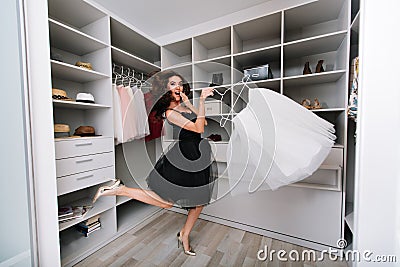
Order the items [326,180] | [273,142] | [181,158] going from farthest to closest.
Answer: [326,180], [181,158], [273,142]

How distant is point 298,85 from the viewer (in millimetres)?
1637

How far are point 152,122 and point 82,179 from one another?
68 cm

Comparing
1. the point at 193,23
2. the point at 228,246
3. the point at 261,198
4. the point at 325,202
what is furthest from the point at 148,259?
the point at 193,23

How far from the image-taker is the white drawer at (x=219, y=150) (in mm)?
1020

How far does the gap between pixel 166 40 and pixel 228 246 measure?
251 centimetres

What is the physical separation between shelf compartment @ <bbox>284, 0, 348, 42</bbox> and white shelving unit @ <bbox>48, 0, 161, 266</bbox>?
150cm

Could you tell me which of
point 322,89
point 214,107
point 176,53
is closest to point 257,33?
point 322,89

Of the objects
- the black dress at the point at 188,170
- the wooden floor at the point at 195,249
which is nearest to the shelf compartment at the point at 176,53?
the black dress at the point at 188,170

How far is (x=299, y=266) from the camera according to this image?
1.18 metres

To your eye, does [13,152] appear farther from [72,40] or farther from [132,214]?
[132,214]

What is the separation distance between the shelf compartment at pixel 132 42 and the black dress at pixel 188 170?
4.23 ft

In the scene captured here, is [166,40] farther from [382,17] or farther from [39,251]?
[39,251]

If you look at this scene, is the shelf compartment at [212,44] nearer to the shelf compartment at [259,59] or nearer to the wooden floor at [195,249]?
the shelf compartment at [259,59]

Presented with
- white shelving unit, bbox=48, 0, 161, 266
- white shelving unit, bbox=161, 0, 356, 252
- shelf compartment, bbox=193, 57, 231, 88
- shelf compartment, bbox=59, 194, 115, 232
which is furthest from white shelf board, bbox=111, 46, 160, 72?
shelf compartment, bbox=59, 194, 115, 232
